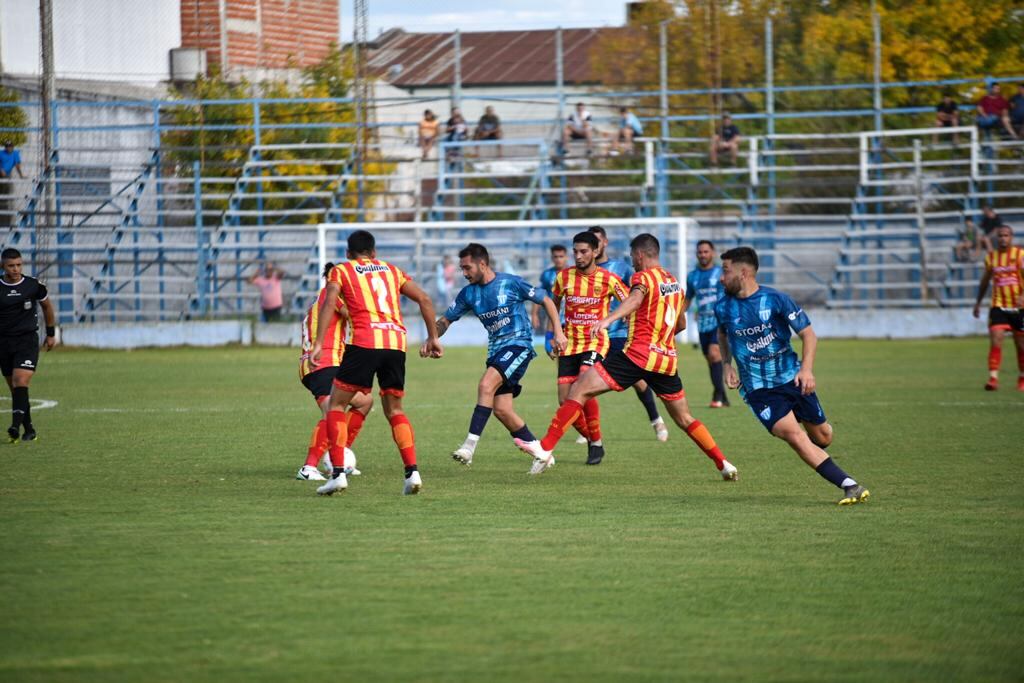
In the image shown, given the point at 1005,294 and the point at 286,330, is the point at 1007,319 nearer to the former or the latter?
the point at 1005,294

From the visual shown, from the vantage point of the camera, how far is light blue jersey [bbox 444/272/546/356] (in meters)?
10.8

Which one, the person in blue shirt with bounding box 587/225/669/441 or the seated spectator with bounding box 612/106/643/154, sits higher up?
the seated spectator with bounding box 612/106/643/154

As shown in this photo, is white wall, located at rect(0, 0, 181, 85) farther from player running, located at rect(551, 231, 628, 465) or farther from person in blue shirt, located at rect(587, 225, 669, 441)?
player running, located at rect(551, 231, 628, 465)

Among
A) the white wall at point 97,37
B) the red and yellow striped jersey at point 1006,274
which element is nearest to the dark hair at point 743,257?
the red and yellow striped jersey at point 1006,274

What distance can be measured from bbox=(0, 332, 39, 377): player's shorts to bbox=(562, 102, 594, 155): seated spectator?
21595 millimetres

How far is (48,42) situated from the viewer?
→ 93.7 feet

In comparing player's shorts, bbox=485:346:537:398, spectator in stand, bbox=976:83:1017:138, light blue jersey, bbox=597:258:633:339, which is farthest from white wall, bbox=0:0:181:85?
player's shorts, bbox=485:346:537:398

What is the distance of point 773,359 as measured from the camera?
335 inches

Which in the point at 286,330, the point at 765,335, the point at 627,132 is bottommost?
the point at 286,330

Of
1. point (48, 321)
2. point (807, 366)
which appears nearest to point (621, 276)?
point (807, 366)

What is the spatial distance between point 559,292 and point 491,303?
0.68 m

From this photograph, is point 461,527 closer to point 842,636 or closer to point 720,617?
point 720,617

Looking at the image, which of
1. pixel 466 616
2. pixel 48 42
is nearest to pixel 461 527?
pixel 466 616

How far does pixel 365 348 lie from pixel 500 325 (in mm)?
2073
